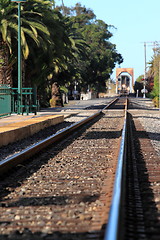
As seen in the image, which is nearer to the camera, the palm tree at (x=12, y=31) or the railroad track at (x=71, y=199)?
the railroad track at (x=71, y=199)

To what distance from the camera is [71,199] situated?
6.25 metres

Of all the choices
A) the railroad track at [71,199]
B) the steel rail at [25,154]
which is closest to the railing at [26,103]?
the steel rail at [25,154]

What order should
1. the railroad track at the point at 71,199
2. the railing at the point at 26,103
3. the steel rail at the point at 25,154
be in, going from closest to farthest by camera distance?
1. the railroad track at the point at 71,199
2. the steel rail at the point at 25,154
3. the railing at the point at 26,103

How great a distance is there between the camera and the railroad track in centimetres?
472

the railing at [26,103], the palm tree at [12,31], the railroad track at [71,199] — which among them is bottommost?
the railroad track at [71,199]

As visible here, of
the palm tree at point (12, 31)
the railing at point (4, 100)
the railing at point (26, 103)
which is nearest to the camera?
the railing at point (4, 100)

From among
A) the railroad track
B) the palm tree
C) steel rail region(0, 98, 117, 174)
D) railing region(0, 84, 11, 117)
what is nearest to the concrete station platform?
steel rail region(0, 98, 117, 174)

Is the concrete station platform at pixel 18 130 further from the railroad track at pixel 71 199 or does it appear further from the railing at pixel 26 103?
the railing at pixel 26 103

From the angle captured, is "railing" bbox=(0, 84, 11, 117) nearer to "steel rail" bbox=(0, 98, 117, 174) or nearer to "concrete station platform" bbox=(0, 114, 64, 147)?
"concrete station platform" bbox=(0, 114, 64, 147)

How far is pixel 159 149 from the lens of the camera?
475 inches

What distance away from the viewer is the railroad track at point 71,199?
4.72 m

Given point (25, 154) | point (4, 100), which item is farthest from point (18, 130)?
point (4, 100)

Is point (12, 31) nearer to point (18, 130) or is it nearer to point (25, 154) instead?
point (18, 130)

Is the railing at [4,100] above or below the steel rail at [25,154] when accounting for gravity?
above
